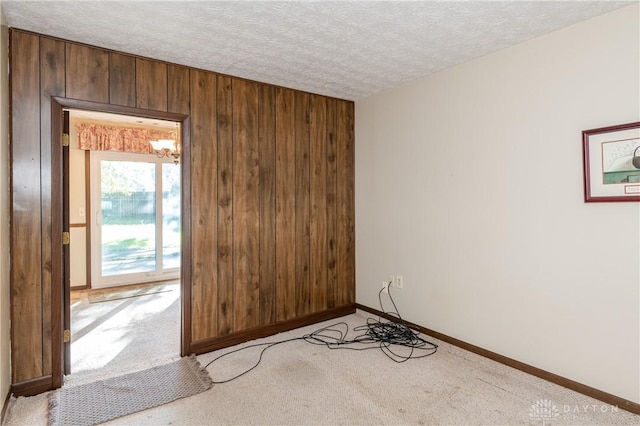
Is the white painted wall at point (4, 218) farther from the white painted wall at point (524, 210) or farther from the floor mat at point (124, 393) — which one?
the white painted wall at point (524, 210)

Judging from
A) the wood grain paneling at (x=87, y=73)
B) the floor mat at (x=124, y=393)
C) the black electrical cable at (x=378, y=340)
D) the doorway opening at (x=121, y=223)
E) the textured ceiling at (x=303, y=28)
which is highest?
the textured ceiling at (x=303, y=28)

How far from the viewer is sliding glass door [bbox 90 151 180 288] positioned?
519 centimetres

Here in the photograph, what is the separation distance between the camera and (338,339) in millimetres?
3309

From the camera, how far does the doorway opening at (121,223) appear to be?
4434mm

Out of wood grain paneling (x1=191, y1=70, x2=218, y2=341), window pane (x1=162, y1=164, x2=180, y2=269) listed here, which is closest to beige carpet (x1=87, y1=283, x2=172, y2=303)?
window pane (x1=162, y1=164, x2=180, y2=269)

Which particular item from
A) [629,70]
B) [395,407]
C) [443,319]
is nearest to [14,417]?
[395,407]

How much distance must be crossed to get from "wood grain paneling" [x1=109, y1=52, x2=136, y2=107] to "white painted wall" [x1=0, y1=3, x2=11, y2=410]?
23.0 inches

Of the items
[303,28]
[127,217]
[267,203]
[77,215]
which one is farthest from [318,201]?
[77,215]

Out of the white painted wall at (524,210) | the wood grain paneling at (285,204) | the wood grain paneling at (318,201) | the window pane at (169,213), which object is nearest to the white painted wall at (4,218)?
the wood grain paneling at (285,204)

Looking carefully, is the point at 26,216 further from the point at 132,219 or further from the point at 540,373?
the point at 540,373

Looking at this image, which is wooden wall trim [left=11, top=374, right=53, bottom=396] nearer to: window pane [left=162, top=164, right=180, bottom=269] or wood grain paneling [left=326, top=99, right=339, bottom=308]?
wood grain paneling [left=326, top=99, right=339, bottom=308]

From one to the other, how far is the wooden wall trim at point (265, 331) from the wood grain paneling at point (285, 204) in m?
0.10

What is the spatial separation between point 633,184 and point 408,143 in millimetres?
1769

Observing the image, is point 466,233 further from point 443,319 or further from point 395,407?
point 395,407
